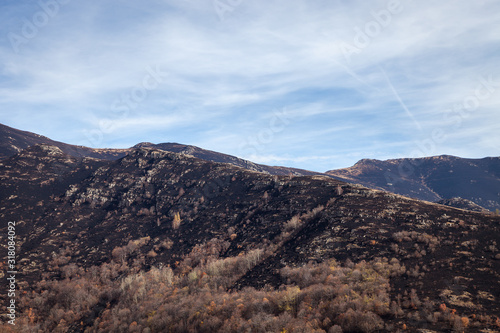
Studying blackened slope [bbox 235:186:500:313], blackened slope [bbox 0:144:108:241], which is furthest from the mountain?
blackened slope [bbox 0:144:108:241]

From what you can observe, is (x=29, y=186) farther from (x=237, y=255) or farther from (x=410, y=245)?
(x=410, y=245)

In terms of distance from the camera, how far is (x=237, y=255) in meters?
119

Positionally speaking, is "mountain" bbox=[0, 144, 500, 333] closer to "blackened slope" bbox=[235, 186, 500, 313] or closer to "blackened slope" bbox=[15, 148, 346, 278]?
"blackened slope" bbox=[235, 186, 500, 313]

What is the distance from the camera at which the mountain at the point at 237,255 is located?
64000mm

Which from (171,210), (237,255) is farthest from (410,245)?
(171,210)

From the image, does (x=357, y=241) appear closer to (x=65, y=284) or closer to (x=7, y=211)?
(x=65, y=284)

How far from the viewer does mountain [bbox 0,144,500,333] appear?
210 ft

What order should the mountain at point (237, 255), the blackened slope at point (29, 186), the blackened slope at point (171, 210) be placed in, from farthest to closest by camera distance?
the blackened slope at point (29, 186)
the blackened slope at point (171, 210)
the mountain at point (237, 255)

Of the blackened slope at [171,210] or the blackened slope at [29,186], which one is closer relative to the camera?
the blackened slope at [171,210]

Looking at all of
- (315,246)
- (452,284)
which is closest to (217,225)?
(315,246)

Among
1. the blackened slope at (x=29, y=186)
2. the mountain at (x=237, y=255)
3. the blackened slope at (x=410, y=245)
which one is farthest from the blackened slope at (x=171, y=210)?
the blackened slope at (x=410, y=245)

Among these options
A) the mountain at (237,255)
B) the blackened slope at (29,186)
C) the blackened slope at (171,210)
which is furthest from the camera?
the blackened slope at (29,186)

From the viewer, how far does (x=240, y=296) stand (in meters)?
86.4

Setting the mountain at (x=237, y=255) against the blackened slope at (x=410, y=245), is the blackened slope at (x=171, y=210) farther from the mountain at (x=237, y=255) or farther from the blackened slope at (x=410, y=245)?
the blackened slope at (x=410, y=245)
